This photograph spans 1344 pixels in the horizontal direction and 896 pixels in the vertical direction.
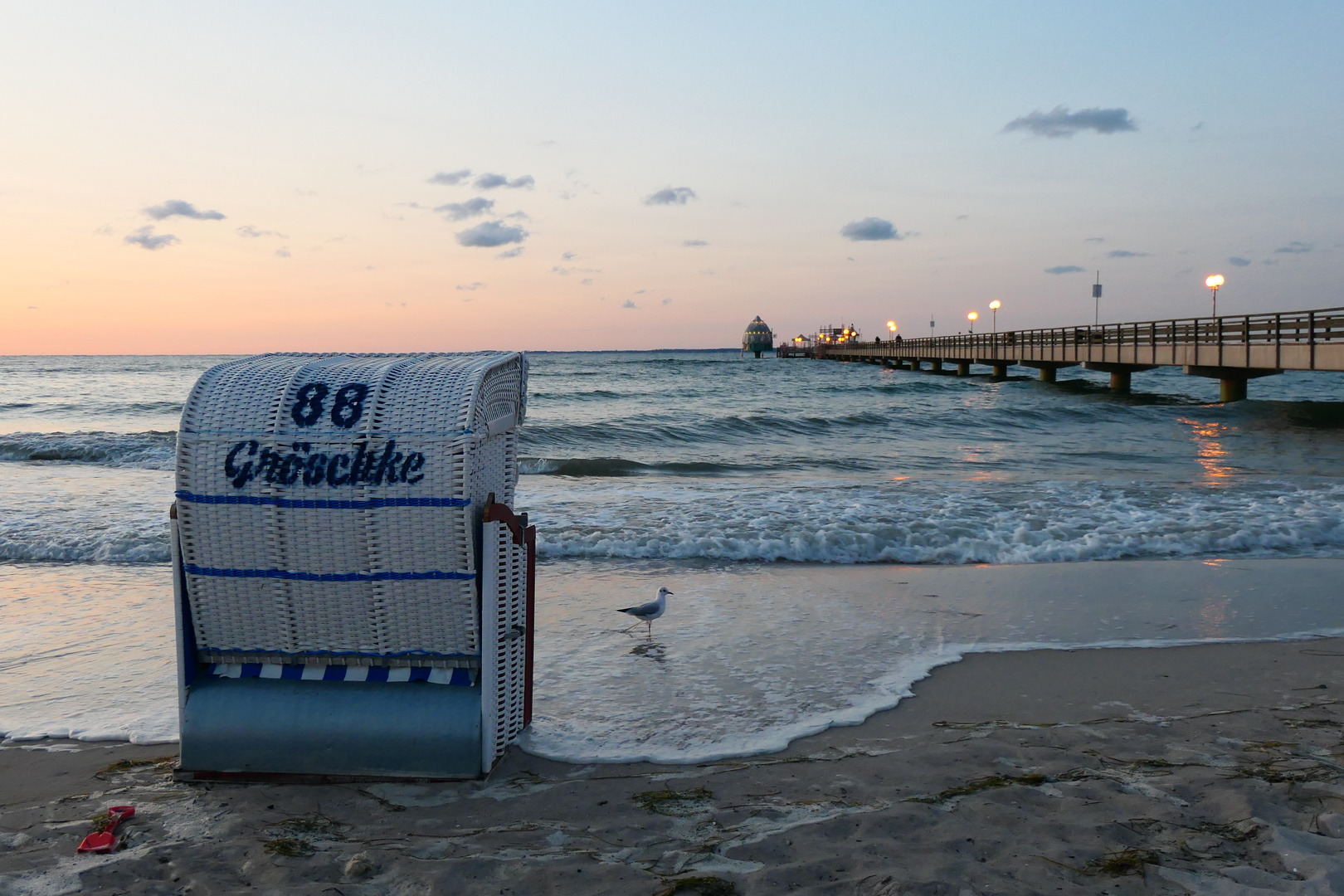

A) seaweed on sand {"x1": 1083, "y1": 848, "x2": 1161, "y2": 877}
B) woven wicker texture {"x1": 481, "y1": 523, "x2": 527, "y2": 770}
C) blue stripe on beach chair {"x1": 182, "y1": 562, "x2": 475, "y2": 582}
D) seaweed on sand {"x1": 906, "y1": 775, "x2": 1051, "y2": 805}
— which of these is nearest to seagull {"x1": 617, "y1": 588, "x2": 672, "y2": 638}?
woven wicker texture {"x1": 481, "y1": 523, "x2": 527, "y2": 770}

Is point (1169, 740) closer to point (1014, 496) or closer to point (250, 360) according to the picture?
point (250, 360)

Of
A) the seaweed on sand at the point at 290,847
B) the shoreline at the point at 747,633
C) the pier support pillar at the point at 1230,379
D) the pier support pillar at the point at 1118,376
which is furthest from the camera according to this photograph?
the pier support pillar at the point at 1118,376

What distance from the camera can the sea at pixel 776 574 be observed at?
4.12 meters

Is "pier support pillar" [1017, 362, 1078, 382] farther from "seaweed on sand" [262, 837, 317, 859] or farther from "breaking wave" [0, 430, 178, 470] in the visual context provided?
"seaweed on sand" [262, 837, 317, 859]

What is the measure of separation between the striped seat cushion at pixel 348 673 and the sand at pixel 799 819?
0.39m

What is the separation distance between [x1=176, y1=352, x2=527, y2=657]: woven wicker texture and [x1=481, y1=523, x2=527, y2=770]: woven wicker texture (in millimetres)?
64

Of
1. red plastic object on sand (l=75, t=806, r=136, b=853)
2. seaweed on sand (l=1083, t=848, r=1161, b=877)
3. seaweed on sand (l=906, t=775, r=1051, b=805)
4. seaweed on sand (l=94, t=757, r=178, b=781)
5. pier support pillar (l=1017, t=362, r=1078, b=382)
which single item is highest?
pier support pillar (l=1017, t=362, r=1078, b=382)

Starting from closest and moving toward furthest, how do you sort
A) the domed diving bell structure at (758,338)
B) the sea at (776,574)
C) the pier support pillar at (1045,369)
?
the sea at (776,574), the pier support pillar at (1045,369), the domed diving bell structure at (758,338)

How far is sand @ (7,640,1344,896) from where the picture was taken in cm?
247

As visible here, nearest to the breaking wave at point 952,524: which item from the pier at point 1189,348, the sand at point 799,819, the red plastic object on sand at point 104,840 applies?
the sand at point 799,819

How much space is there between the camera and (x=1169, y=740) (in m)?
3.52

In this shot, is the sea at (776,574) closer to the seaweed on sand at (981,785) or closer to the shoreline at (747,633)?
the shoreline at (747,633)

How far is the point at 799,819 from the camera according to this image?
9.30ft

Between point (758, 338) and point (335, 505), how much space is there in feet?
425
